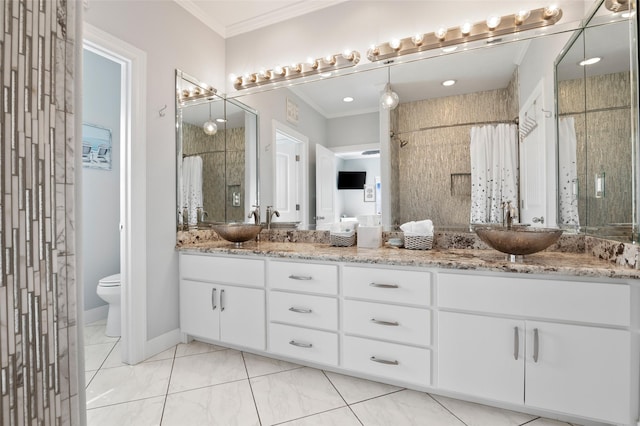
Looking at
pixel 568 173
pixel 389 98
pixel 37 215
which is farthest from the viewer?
pixel 389 98

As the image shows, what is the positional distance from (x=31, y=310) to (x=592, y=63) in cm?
257

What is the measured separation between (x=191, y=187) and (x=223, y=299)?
0.99 metres

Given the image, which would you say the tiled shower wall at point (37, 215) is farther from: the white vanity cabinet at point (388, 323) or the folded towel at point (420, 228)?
the folded towel at point (420, 228)

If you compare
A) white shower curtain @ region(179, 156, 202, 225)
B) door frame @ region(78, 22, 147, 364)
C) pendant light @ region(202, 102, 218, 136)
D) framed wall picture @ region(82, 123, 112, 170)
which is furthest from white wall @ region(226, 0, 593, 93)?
framed wall picture @ region(82, 123, 112, 170)

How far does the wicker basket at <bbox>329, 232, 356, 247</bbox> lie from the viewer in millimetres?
2283

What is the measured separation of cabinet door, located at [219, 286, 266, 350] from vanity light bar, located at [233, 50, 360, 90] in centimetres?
179

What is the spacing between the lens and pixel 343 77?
247cm

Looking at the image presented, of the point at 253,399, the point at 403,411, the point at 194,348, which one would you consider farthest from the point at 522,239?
the point at 194,348

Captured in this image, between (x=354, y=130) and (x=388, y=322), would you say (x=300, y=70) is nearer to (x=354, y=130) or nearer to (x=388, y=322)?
(x=354, y=130)

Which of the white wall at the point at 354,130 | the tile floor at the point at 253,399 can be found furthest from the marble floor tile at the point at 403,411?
the white wall at the point at 354,130

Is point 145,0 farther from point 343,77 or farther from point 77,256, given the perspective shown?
point 77,256

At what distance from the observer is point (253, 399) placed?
67.5 inches

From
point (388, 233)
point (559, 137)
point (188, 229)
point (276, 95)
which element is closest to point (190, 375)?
point (188, 229)

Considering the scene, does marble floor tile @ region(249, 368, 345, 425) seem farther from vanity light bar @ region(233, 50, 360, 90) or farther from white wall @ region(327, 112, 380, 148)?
vanity light bar @ region(233, 50, 360, 90)
